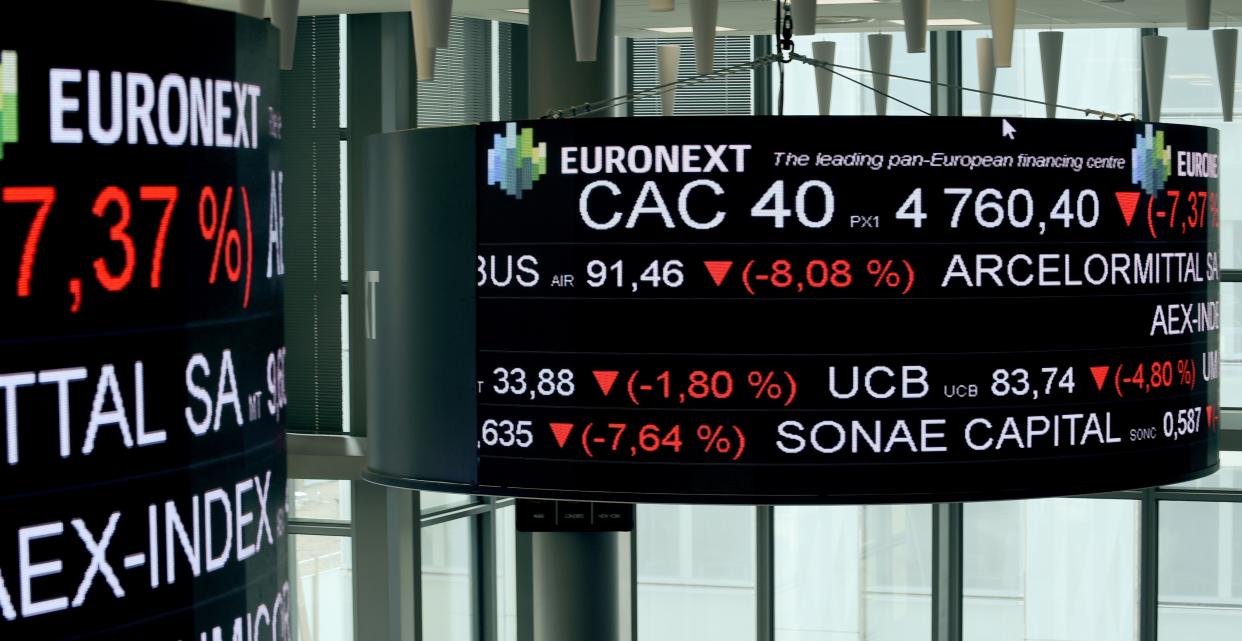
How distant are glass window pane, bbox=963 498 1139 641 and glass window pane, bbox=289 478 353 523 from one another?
5.84m

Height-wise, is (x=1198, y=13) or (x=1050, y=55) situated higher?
(x=1050, y=55)

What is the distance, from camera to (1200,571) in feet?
50.2

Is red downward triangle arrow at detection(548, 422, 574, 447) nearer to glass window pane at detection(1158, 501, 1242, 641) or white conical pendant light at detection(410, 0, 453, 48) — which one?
white conical pendant light at detection(410, 0, 453, 48)

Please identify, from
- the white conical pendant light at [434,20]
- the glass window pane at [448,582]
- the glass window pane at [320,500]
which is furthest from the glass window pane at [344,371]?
the white conical pendant light at [434,20]

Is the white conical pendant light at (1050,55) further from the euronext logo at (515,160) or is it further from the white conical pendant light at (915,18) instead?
the euronext logo at (515,160)

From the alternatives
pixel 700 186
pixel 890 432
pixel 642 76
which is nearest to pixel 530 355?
pixel 700 186

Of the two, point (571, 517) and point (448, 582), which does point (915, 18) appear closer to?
point (571, 517)

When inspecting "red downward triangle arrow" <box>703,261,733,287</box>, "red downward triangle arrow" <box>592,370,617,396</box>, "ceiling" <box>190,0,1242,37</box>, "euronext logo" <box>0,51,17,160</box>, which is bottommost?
"red downward triangle arrow" <box>592,370,617,396</box>

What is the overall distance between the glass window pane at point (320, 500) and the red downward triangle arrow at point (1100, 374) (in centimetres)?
927

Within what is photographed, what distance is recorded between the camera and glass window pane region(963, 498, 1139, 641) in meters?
15.4

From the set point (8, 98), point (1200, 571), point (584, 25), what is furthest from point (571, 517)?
point (1200, 571)

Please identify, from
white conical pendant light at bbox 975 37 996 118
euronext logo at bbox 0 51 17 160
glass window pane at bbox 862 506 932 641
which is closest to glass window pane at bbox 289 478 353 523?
glass window pane at bbox 862 506 932 641

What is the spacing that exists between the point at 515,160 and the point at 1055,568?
35.6 ft

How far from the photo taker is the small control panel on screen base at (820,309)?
566 cm
